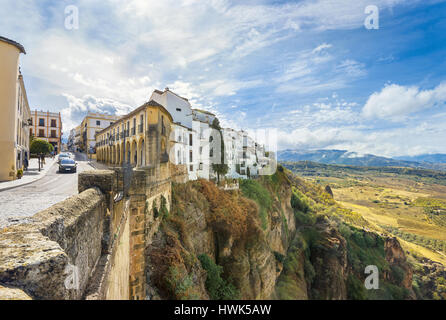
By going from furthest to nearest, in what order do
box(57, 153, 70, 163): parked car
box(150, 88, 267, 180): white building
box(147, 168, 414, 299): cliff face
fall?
box(150, 88, 267, 180): white building
box(57, 153, 70, 163): parked car
box(147, 168, 414, 299): cliff face

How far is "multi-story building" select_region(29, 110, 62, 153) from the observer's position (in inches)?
1737

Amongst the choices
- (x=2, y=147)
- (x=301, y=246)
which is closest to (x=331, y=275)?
(x=301, y=246)

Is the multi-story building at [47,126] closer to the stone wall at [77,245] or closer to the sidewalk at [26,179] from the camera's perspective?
the sidewalk at [26,179]

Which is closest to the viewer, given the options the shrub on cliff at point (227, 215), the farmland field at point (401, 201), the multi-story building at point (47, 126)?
the shrub on cliff at point (227, 215)

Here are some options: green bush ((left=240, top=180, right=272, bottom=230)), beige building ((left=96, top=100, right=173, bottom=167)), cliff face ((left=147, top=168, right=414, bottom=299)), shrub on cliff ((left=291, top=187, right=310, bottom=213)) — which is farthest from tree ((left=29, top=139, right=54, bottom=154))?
shrub on cliff ((left=291, top=187, right=310, bottom=213))

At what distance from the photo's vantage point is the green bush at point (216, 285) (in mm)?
10977

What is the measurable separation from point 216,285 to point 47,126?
→ 175 feet

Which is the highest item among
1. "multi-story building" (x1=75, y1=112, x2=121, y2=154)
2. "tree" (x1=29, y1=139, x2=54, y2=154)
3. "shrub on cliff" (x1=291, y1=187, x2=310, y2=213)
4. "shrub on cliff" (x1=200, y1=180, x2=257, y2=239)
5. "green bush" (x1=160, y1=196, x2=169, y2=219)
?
"multi-story building" (x1=75, y1=112, x2=121, y2=154)

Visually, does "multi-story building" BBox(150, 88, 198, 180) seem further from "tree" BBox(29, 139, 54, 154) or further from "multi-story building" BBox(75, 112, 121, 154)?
"multi-story building" BBox(75, 112, 121, 154)

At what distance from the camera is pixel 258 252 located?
51.1 ft

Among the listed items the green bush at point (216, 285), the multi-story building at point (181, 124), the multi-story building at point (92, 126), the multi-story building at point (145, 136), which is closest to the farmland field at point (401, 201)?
the multi-story building at point (181, 124)
